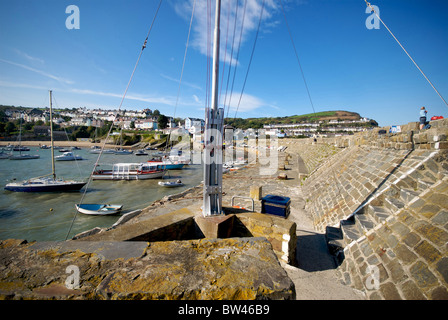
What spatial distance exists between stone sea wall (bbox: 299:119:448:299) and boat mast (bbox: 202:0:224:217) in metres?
3.20

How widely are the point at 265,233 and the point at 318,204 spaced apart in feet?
17.7

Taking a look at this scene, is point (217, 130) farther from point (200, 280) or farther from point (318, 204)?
point (318, 204)

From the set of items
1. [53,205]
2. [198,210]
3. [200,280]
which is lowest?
[53,205]

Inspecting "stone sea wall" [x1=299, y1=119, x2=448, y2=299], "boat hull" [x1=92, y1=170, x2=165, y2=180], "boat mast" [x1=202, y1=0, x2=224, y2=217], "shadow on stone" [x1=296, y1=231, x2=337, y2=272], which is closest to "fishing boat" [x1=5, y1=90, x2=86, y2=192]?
"boat hull" [x1=92, y1=170, x2=165, y2=180]

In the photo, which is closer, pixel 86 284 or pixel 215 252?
pixel 86 284

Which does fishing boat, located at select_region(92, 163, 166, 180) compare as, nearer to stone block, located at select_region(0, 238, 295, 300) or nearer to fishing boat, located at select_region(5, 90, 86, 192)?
fishing boat, located at select_region(5, 90, 86, 192)

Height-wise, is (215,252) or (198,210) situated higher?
(215,252)

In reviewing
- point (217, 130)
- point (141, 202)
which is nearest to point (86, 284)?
point (217, 130)

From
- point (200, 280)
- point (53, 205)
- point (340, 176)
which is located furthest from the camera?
point (53, 205)

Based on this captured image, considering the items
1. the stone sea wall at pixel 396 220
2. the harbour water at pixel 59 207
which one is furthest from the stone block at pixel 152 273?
the harbour water at pixel 59 207

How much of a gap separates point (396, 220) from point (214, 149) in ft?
13.8

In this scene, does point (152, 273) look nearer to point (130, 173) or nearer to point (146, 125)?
point (130, 173)

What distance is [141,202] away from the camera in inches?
765
